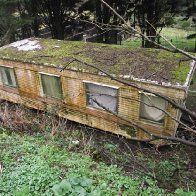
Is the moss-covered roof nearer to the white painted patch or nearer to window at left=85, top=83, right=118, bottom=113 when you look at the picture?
the white painted patch

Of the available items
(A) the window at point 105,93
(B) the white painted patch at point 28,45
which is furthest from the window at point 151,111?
(B) the white painted patch at point 28,45

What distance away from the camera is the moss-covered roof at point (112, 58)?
26.4ft

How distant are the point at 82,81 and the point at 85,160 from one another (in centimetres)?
397

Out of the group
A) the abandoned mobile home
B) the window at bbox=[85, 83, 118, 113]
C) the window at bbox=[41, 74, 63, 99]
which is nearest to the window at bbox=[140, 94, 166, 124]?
the abandoned mobile home

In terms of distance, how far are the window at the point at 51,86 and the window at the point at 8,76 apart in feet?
5.37

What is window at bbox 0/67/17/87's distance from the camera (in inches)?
423

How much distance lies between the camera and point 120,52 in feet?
32.5

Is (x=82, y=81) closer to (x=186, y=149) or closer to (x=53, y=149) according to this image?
(x=53, y=149)

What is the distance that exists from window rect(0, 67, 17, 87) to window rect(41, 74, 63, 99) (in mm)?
1638

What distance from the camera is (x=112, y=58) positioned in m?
9.38

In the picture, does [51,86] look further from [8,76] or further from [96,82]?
[8,76]

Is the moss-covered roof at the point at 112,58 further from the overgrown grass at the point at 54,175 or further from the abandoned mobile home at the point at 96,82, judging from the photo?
the overgrown grass at the point at 54,175

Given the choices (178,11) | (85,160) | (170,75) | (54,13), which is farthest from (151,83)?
(54,13)

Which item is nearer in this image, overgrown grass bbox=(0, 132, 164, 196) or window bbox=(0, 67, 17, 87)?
overgrown grass bbox=(0, 132, 164, 196)
